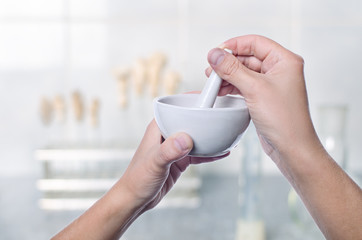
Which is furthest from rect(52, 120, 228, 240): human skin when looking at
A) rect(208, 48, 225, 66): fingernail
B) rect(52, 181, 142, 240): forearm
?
rect(208, 48, 225, 66): fingernail

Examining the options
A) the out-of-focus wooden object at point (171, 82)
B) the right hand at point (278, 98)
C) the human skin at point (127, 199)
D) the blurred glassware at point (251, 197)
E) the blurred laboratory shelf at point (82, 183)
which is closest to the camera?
the right hand at point (278, 98)

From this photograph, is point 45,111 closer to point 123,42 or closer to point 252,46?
point 123,42

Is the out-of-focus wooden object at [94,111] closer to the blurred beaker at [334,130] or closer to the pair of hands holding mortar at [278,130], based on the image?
the blurred beaker at [334,130]

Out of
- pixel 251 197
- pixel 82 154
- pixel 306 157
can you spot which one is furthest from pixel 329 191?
pixel 82 154

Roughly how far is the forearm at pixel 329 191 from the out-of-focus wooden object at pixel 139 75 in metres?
1.05

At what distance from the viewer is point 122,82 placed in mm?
1673

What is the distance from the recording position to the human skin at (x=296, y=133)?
23.6 inches

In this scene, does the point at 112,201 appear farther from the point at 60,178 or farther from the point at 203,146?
the point at 60,178

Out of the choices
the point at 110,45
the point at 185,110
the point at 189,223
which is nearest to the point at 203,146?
the point at 185,110

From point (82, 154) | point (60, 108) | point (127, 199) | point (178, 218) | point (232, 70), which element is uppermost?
point (232, 70)

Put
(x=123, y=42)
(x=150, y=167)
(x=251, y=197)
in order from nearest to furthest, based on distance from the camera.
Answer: (x=150, y=167) < (x=251, y=197) < (x=123, y=42)

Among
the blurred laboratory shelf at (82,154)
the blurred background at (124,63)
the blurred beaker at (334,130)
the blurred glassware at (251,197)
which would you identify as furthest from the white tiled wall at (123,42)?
the blurred glassware at (251,197)

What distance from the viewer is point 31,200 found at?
157cm

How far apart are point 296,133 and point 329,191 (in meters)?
0.09
